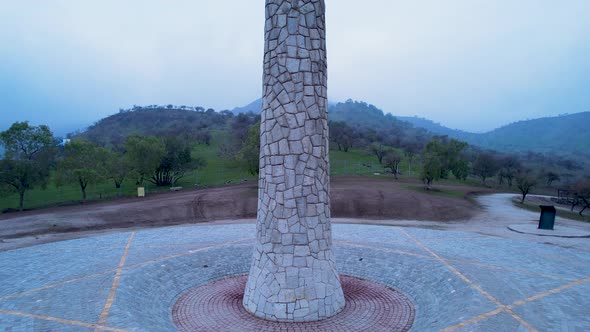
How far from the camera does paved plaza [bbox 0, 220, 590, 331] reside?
25.0 ft

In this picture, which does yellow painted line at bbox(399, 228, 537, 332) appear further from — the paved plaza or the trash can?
the trash can

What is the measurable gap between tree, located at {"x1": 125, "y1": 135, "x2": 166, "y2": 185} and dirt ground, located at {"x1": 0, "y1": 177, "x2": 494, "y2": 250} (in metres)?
6.57

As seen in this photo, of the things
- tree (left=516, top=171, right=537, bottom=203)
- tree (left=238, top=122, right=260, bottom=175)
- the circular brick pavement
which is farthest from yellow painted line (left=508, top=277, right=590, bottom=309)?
tree (left=238, top=122, right=260, bottom=175)

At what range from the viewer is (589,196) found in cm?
2845

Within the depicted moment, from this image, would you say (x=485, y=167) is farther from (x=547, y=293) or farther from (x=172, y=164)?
(x=547, y=293)

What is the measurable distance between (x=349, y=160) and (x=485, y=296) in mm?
49452

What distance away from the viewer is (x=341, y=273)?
11500mm

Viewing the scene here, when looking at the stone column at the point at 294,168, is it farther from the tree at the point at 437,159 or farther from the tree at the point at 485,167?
the tree at the point at 485,167

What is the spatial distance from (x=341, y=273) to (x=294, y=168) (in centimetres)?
468

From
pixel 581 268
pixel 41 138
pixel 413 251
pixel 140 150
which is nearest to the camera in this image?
pixel 581 268

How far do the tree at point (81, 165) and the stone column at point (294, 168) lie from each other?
2622 centimetres

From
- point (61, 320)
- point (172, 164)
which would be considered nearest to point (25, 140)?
point (172, 164)

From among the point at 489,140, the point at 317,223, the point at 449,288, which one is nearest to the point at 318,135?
the point at 317,223

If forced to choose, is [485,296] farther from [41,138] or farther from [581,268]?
[41,138]
